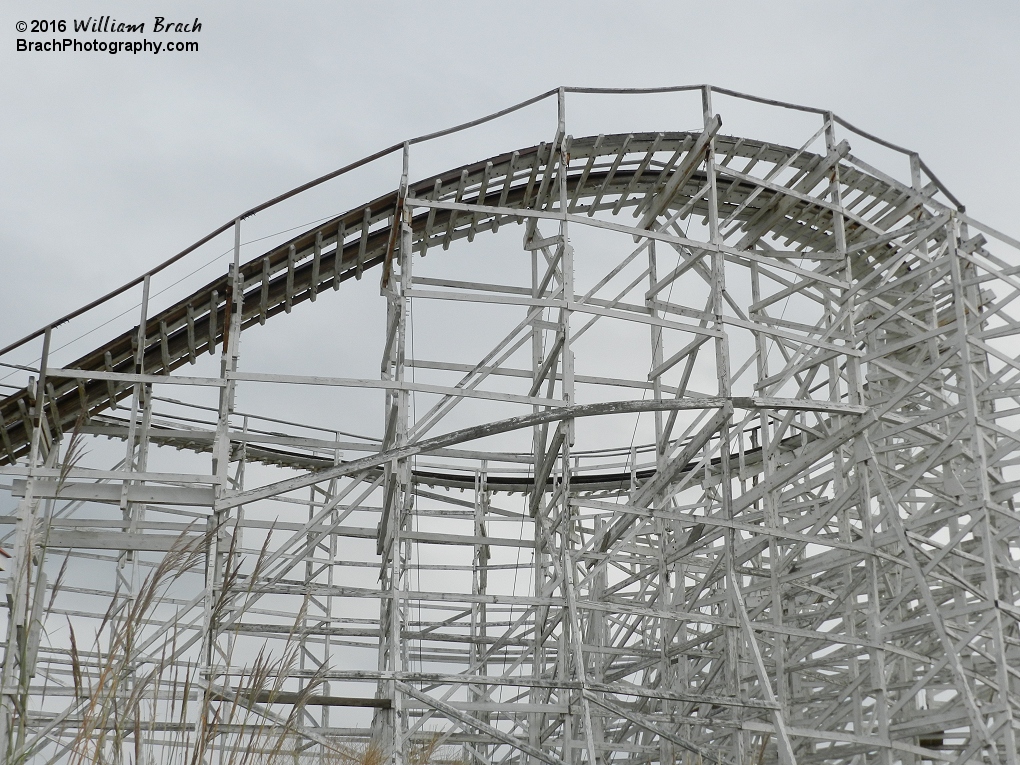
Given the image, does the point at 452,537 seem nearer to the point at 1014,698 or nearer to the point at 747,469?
the point at 1014,698

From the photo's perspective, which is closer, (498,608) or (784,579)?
(784,579)

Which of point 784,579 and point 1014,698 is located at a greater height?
point 784,579

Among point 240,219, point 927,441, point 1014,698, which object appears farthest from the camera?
point 927,441

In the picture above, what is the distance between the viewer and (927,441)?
49.2 ft

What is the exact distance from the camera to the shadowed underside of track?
1395 cm

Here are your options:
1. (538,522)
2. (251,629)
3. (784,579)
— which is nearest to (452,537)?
(538,522)

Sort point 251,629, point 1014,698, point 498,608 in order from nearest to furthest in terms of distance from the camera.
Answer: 1. point 251,629
2. point 1014,698
3. point 498,608

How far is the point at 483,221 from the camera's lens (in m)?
15.2

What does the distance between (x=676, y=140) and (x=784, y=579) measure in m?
5.85

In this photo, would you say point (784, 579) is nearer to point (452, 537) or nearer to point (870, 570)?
point (870, 570)

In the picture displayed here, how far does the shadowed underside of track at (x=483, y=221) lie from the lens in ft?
45.8

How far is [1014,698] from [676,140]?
793cm

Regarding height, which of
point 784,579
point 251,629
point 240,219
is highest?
point 240,219

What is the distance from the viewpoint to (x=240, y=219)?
13.7m
